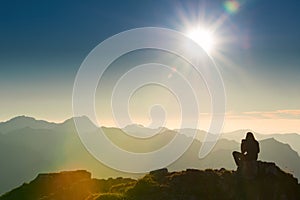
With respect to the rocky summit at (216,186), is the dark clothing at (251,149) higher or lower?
higher

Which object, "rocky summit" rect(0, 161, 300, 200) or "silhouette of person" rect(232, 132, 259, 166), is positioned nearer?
"rocky summit" rect(0, 161, 300, 200)

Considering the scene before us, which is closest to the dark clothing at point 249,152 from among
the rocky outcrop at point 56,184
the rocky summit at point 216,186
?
the rocky summit at point 216,186

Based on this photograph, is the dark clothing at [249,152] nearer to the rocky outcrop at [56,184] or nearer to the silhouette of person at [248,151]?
the silhouette of person at [248,151]

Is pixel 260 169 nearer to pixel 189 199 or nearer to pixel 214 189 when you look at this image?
pixel 214 189

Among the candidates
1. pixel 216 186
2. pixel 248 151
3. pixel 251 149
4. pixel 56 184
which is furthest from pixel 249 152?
pixel 56 184

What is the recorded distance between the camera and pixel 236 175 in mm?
80875

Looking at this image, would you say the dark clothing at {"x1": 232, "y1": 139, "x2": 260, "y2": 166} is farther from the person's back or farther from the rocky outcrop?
the rocky outcrop

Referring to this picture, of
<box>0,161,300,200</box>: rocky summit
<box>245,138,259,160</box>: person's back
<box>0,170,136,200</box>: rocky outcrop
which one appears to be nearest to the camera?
<box>0,161,300,200</box>: rocky summit

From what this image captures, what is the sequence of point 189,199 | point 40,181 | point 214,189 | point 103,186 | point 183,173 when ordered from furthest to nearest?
point 40,181 < point 103,186 < point 183,173 < point 214,189 < point 189,199

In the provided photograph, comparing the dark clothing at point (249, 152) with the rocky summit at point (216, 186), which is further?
the dark clothing at point (249, 152)

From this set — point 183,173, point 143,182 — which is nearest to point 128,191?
point 143,182

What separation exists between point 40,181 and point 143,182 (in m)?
63.4

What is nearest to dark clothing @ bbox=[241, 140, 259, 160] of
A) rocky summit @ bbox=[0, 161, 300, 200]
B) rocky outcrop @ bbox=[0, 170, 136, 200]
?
rocky summit @ bbox=[0, 161, 300, 200]

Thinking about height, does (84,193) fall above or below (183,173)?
below
